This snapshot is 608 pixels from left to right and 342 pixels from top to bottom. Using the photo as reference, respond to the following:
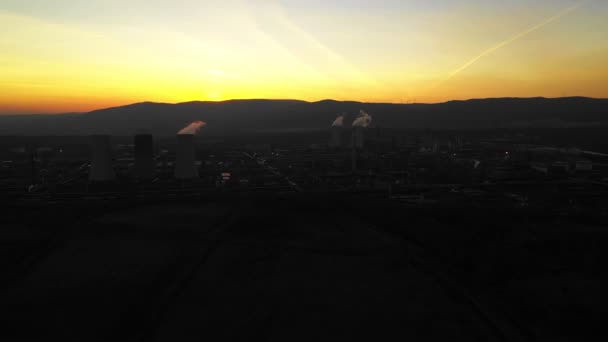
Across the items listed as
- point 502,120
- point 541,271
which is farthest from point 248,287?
point 502,120

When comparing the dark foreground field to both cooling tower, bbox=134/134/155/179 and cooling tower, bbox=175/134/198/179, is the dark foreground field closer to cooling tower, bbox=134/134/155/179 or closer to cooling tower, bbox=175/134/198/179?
cooling tower, bbox=175/134/198/179

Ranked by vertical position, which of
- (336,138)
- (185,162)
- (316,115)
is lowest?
(185,162)

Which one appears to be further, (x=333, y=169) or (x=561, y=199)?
(x=333, y=169)

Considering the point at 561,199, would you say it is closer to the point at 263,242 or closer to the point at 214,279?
the point at 263,242

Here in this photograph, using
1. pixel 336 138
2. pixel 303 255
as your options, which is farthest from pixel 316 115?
pixel 303 255

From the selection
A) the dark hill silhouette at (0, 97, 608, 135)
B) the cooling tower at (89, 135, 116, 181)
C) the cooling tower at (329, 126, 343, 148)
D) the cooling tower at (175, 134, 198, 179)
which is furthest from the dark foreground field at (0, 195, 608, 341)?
the dark hill silhouette at (0, 97, 608, 135)

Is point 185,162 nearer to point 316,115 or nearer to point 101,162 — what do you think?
point 101,162
